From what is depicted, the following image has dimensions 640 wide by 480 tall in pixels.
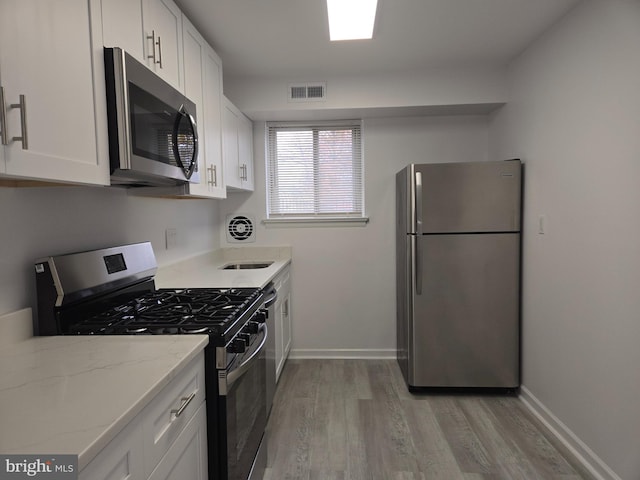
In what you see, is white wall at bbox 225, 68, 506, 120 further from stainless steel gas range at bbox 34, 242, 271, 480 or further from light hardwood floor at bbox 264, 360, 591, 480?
light hardwood floor at bbox 264, 360, 591, 480

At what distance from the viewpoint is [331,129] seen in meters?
3.49

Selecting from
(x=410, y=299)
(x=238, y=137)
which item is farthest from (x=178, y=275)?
(x=410, y=299)

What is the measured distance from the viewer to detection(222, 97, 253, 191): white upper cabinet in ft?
8.59

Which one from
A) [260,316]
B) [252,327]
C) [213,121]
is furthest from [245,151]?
[252,327]

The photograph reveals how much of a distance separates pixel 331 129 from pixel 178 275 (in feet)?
6.22

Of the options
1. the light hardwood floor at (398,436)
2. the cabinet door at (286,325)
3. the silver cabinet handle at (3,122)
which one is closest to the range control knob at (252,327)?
the light hardwood floor at (398,436)

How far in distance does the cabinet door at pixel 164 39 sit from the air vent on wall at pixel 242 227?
1713mm

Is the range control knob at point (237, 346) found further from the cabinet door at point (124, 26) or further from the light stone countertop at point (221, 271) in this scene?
the cabinet door at point (124, 26)

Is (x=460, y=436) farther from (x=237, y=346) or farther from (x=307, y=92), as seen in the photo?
(x=307, y=92)

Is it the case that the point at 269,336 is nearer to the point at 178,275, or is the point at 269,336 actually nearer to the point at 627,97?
the point at 178,275

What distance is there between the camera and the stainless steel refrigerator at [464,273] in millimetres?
2662

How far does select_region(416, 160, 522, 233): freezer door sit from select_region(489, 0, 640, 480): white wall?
0.40 ft

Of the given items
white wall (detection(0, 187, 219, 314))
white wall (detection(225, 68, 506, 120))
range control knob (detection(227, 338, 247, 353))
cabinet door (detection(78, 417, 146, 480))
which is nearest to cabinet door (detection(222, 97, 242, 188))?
white wall (detection(225, 68, 506, 120))

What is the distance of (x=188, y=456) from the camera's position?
3.71 ft
